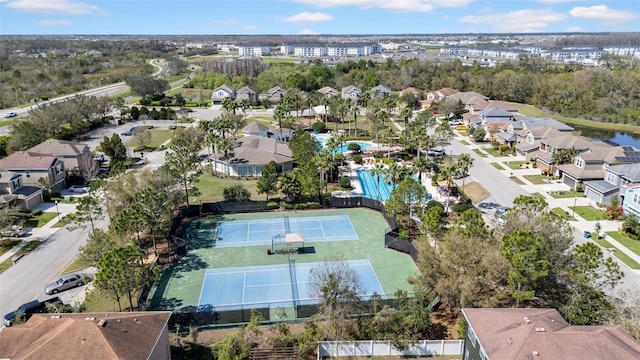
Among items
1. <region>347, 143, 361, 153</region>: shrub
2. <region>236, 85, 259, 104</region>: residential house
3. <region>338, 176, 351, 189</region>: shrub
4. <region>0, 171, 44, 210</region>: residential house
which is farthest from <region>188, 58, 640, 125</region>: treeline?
<region>0, 171, 44, 210</region>: residential house

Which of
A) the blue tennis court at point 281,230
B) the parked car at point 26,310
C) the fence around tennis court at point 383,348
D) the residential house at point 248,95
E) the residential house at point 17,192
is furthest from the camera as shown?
the residential house at point 248,95

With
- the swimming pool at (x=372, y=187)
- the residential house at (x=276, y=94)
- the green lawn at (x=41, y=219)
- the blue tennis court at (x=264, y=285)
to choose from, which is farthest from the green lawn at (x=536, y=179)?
the residential house at (x=276, y=94)

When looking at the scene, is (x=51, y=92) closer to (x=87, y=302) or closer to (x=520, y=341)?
(x=87, y=302)

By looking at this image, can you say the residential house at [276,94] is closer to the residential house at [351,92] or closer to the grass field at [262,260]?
the residential house at [351,92]

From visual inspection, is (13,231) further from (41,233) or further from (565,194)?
(565,194)

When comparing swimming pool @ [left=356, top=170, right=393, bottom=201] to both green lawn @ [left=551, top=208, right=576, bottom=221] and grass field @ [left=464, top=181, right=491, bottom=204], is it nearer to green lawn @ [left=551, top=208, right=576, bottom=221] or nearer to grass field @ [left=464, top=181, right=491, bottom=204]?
grass field @ [left=464, top=181, right=491, bottom=204]

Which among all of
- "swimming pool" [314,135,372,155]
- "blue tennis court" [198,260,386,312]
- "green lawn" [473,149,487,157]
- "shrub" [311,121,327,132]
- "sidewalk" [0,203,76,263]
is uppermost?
"shrub" [311,121,327,132]

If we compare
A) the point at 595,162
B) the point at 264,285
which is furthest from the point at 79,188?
the point at 595,162
